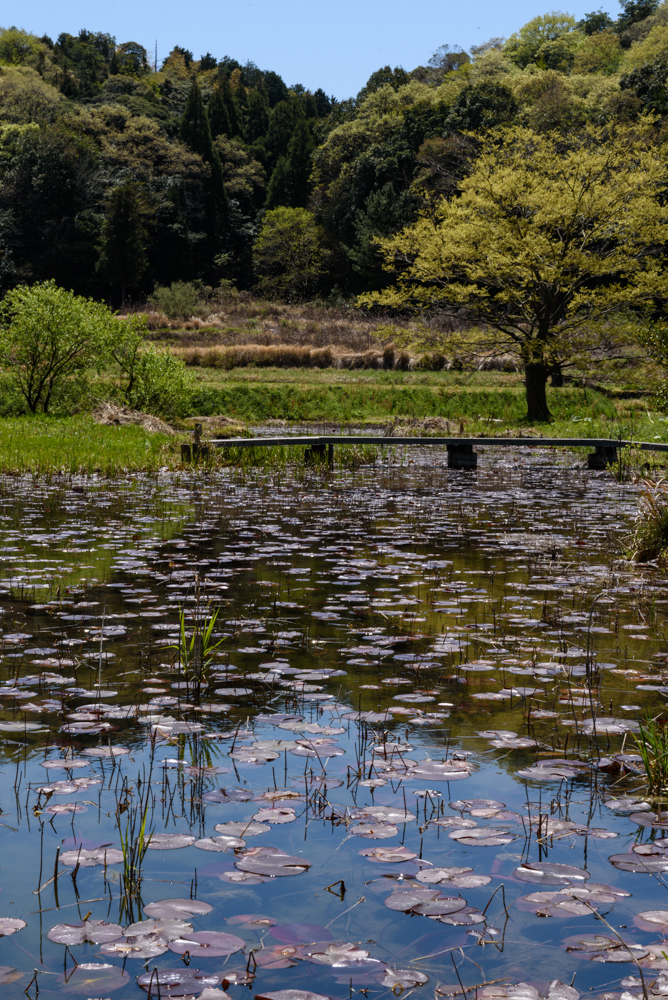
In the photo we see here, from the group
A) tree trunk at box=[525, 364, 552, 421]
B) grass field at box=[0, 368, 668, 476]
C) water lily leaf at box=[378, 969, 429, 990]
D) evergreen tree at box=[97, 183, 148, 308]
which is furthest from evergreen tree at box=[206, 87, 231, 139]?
water lily leaf at box=[378, 969, 429, 990]

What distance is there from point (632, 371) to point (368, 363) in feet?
56.8

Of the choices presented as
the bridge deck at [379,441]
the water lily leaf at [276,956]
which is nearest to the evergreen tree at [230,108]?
the bridge deck at [379,441]

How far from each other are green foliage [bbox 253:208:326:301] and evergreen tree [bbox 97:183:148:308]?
10987 millimetres

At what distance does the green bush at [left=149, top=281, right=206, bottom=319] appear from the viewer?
65.6 metres

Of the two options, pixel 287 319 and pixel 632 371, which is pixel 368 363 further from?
pixel 287 319

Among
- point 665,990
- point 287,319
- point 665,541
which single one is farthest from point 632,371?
point 287,319

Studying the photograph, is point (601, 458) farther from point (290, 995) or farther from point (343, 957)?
point (290, 995)

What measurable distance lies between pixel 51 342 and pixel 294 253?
179 ft

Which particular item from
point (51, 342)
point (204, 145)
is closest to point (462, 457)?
point (51, 342)

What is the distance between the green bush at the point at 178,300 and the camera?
215 feet

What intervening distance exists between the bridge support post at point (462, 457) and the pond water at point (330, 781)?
11669 millimetres

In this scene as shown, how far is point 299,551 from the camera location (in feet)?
29.9

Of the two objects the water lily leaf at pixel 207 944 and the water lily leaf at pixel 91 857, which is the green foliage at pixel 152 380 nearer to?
the water lily leaf at pixel 91 857

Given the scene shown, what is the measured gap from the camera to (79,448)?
16984 mm
